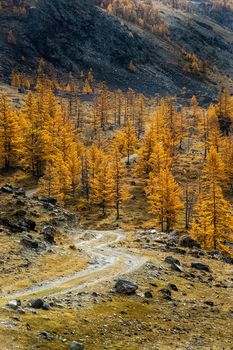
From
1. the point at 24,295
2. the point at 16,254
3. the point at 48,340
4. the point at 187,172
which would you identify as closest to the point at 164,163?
the point at 187,172

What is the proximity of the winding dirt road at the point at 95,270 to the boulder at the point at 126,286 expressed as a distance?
5.46 feet

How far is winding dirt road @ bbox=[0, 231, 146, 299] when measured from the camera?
2939 cm

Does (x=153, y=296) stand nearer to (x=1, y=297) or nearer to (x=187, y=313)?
(x=187, y=313)

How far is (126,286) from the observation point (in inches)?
1214

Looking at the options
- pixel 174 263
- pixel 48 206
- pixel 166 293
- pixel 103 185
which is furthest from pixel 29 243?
pixel 103 185

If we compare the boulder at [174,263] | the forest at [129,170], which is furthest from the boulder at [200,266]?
the forest at [129,170]

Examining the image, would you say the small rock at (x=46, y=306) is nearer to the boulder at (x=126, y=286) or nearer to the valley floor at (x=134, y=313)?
the valley floor at (x=134, y=313)

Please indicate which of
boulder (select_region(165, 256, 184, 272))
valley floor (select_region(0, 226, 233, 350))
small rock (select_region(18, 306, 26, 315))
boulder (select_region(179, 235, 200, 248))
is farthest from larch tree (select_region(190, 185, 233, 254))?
small rock (select_region(18, 306, 26, 315))

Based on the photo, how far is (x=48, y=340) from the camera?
2133cm

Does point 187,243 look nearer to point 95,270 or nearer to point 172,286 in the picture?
point 172,286

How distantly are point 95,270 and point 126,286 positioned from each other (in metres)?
5.91

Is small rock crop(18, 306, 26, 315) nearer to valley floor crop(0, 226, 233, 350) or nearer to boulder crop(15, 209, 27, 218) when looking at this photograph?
valley floor crop(0, 226, 233, 350)

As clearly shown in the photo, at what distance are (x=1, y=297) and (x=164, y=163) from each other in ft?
217

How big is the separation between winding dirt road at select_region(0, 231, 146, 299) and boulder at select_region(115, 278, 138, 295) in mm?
1665
